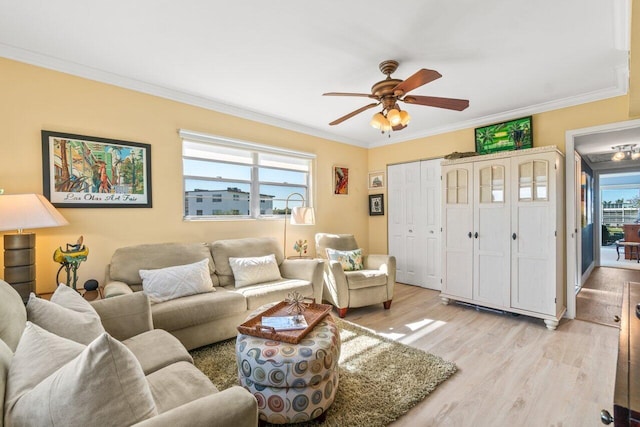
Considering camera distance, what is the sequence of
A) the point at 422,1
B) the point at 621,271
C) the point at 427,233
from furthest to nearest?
the point at 621,271 → the point at 427,233 → the point at 422,1

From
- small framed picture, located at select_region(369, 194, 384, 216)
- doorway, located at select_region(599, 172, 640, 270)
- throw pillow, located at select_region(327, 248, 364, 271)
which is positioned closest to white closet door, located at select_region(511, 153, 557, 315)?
throw pillow, located at select_region(327, 248, 364, 271)

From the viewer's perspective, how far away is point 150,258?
2.76m

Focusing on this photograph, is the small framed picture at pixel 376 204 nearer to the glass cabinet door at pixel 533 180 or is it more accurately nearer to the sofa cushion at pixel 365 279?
the sofa cushion at pixel 365 279

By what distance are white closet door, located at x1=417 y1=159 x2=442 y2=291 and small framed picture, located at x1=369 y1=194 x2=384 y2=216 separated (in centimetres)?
76

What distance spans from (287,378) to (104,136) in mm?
2731

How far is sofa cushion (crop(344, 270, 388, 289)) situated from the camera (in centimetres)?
345

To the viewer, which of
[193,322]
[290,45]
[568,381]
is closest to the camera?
[568,381]

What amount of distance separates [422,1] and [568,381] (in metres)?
2.80

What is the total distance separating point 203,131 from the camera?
3.38 metres

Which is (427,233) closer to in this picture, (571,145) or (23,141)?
(571,145)

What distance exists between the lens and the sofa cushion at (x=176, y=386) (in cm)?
122

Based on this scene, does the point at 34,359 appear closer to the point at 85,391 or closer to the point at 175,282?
the point at 85,391

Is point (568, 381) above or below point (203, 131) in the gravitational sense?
below

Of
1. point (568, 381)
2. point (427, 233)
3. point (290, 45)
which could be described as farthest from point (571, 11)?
point (427, 233)
